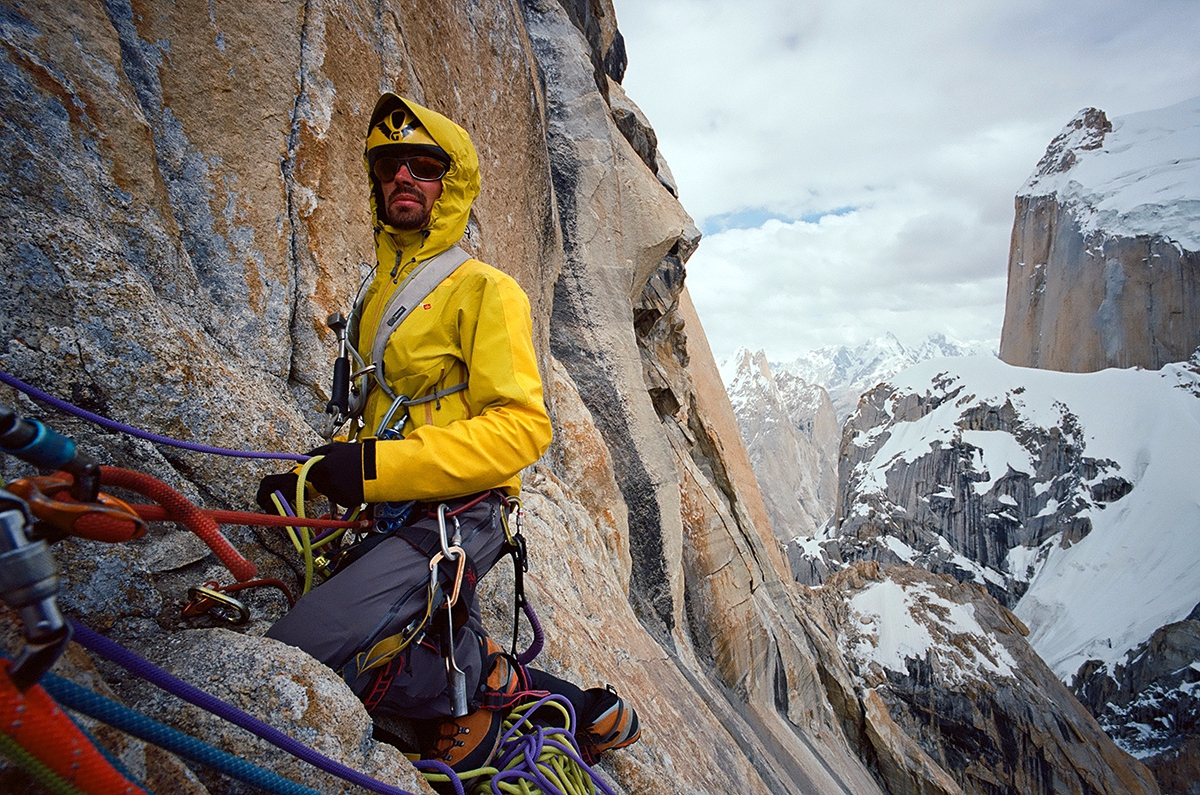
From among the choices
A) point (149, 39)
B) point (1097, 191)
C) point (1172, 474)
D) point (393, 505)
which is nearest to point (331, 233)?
point (149, 39)

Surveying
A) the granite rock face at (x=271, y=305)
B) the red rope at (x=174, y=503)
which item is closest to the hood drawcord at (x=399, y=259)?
the granite rock face at (x=271, y=305)

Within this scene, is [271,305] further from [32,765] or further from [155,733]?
[32,765]

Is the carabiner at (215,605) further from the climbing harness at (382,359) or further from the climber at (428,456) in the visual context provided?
the climbing harness at (382,359)

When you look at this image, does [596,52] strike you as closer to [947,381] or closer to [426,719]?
[426,719]

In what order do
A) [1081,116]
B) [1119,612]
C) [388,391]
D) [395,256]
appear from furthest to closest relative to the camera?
[1081,116] < [1119,612] < [395,256] < [388,391]

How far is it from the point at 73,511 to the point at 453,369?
1.43 meters

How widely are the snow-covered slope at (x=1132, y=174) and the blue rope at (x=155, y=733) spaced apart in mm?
98519

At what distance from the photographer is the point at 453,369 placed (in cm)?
261

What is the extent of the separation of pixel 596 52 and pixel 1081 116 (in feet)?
375

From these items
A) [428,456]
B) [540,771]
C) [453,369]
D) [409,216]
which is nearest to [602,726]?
[540,771]

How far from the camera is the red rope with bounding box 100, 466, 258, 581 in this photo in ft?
5.16

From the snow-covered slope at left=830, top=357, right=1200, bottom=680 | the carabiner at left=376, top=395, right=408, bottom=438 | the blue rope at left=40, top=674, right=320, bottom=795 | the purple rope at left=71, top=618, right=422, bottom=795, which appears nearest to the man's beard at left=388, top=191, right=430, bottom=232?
the carabiner at left=376, top=395, right=408, bottom=438

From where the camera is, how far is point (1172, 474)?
6291 cm

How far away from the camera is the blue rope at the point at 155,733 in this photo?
3.99 ft
